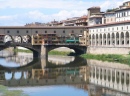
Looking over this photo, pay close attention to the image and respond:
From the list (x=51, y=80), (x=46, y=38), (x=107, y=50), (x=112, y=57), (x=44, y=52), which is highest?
(x=46, y=38)

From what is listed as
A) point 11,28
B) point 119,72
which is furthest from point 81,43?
point 119,72

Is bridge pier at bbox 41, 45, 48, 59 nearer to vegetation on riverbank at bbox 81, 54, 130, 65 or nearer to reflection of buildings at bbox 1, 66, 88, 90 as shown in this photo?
vegetation on riverbank at bbox 81, 54, 130, 65

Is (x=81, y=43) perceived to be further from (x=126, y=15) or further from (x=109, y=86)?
(x=109, y=86)

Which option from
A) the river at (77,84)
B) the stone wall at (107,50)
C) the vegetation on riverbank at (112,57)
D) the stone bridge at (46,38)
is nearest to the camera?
the river at (77,84)

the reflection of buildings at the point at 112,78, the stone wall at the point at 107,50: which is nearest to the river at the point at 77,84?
the reflection of buildings at the point at 112,78

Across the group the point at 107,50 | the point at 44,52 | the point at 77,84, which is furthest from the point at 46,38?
the point at 77,84

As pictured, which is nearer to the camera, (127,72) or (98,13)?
(127,72)

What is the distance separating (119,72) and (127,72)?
118cm

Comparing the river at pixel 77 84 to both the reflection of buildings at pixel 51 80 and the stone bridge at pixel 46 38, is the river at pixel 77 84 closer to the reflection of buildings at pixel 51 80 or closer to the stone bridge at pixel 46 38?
the reflection of buildings at pixel 51 80

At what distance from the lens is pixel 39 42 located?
72.4 meters

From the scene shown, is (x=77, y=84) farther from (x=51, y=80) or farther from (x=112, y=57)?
(x=112, y=57)

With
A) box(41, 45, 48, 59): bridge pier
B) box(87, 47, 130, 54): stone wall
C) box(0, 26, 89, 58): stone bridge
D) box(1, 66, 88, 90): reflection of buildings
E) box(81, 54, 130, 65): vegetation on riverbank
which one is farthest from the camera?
box(0, 26, 89, 58): stone bridge

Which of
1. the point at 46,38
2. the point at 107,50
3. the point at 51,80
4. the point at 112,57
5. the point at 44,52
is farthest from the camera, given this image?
the point at 46,38

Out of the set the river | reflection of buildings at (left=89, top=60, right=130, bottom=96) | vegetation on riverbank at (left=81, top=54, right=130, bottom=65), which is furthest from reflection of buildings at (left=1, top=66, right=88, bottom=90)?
vegetation on riverbank at (left=81, top=54, right=130, bottom=65)
